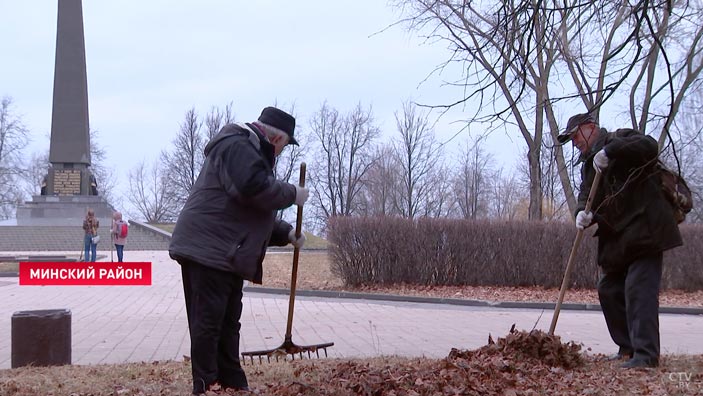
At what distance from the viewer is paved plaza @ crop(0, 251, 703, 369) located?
25.8 ft

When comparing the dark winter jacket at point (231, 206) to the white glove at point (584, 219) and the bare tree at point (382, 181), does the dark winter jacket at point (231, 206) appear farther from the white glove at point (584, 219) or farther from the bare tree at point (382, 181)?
the bare tree at point (382, 181)

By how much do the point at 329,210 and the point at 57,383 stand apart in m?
54.0

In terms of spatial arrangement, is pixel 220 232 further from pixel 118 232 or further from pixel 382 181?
pixel 382 181

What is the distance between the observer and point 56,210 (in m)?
45.2

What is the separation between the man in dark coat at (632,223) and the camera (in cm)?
553

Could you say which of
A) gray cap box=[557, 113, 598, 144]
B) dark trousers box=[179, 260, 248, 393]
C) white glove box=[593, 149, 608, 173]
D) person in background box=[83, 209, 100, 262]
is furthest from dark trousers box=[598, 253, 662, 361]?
person in background box=[83, 209, 100, 262]

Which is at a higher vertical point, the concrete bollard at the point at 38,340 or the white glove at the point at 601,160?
the white glove at the point at 601,160

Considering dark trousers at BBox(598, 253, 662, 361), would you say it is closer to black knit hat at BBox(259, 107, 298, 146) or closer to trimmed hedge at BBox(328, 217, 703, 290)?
black knit hat at BBox(259, 107, 298, 146)

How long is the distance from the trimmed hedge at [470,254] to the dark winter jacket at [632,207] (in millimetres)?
11233

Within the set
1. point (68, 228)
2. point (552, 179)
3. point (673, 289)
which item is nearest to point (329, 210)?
point (68, 228)

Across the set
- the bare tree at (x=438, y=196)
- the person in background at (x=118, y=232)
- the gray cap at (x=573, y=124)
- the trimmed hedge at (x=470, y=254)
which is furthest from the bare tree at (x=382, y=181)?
the gray cap at (x=573, y=124)

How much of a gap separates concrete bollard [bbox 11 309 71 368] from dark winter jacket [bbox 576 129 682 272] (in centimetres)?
440

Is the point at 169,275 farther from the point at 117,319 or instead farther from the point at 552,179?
the point at 552,179

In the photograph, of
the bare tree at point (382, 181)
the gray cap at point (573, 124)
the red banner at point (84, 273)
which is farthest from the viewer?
the bare tree at point (382, 181)
